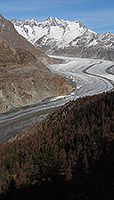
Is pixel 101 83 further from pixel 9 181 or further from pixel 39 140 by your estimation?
pixel 9 181

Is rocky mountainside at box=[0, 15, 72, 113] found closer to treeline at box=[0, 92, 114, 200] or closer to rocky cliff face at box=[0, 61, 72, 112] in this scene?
rocky cliff face at box=[0, 61, 72, 112]

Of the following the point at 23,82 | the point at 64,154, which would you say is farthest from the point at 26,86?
the point at 64,154

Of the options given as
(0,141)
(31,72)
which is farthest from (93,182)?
(31,72)

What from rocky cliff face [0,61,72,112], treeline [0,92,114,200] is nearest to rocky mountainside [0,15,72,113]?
rocky cliff face [0,61,72,112]

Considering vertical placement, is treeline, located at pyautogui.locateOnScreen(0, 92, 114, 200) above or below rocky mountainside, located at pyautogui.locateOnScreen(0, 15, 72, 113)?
below

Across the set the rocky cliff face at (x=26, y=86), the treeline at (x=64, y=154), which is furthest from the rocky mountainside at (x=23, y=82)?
the treeline at (x=64, y=154)

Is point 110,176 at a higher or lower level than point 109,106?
lower

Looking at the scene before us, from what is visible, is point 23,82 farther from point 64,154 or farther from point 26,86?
point 64,154

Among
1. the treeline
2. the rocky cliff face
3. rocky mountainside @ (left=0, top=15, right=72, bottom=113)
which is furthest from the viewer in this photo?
rocky mountainside @ (left=0, top=15, right=72, bottom=113)
